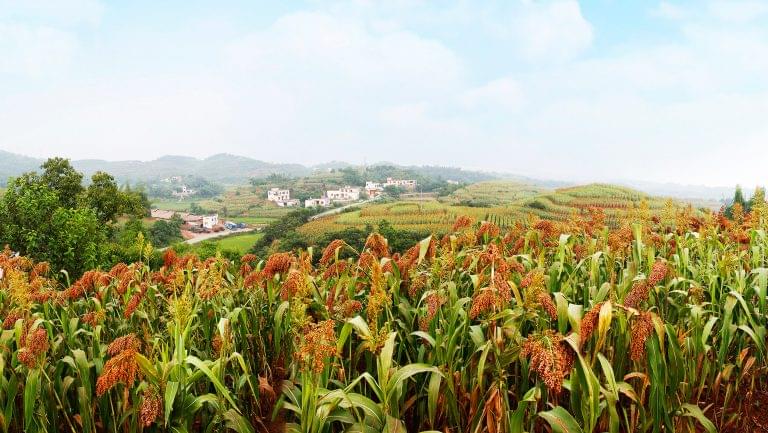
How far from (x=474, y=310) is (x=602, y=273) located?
2379 millimetres

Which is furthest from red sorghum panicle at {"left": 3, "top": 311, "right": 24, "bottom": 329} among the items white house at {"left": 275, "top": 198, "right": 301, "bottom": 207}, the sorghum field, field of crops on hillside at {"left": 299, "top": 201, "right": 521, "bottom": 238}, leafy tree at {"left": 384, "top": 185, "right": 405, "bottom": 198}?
leafy tree at {"left": 384, "top": 185, "right": 405, "bottom": 198}

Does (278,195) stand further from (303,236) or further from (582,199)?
(582,199)

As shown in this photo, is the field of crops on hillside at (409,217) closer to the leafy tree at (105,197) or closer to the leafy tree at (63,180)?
the leafy tree at (105,197)

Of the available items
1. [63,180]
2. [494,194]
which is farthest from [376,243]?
[494,194]

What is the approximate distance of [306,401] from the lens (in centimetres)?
206

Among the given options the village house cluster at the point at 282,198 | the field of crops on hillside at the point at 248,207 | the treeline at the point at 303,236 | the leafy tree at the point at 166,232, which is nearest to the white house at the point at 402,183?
the village house cluster at the point at 282,198

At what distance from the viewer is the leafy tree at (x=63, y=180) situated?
40.7 meters

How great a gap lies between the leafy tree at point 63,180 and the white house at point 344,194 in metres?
93.6

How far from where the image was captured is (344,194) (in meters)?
138

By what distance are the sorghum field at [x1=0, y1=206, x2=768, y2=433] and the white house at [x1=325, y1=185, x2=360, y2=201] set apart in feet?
435

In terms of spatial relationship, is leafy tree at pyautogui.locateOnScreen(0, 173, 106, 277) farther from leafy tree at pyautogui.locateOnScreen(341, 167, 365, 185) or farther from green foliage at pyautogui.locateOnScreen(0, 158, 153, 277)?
leafy tree at pyautogui.locateOnScreen(341, 167, 365, 185)

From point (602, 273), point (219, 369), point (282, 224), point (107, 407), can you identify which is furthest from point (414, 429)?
point (282, 224)

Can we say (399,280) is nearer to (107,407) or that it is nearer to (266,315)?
(266,315)

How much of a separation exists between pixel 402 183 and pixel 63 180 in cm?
13082
